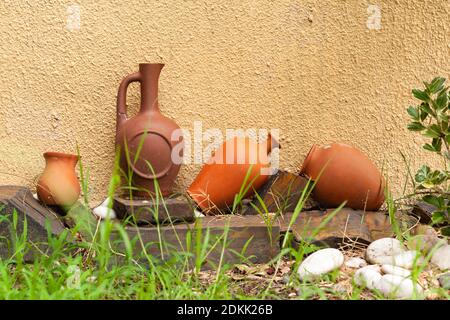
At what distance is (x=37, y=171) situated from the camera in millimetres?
3406

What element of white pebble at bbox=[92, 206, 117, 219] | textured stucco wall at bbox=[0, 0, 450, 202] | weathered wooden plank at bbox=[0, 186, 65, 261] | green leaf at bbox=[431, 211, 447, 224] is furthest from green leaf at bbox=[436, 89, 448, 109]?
weathered wooden plank at bbox=[0, 186, 65, 261]

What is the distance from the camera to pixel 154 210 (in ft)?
9.77

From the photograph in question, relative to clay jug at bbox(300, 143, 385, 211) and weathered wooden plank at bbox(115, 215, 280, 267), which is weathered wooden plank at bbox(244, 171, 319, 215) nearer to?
clay jug at bbox(300, 143, 385, 211)

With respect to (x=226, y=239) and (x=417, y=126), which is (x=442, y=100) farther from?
(x=226, y=239)

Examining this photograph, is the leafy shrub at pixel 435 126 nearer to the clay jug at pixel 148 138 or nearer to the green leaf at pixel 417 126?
the green leaf at pixel 417 126

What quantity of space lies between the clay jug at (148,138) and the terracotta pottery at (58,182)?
0.23 m

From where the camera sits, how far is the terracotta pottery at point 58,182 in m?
3.22

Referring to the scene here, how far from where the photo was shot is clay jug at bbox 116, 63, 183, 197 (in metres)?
3.24

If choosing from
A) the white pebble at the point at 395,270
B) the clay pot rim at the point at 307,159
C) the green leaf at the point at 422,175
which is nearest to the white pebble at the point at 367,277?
the white pebble at the point at 395,270

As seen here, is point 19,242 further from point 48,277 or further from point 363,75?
point 363,75

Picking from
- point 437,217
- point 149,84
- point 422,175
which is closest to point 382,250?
point 437,217

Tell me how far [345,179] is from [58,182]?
129 centimetres

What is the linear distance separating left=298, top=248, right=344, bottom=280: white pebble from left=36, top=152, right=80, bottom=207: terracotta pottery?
1160mm
